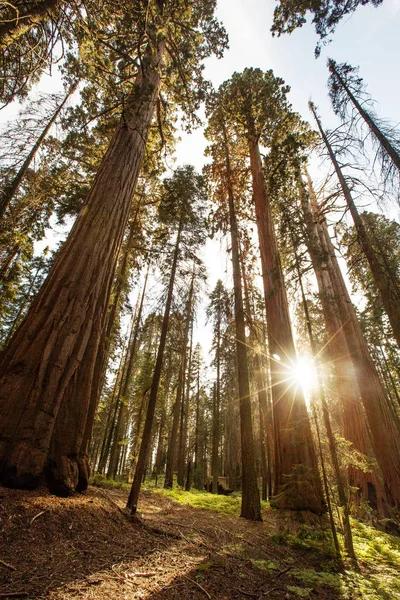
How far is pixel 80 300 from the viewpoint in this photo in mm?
3514

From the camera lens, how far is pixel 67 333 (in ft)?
10.7

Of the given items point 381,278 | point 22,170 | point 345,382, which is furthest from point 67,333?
point 22,170

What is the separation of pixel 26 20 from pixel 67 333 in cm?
655

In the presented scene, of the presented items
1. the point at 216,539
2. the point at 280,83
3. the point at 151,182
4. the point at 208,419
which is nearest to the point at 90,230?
the point at 216,539

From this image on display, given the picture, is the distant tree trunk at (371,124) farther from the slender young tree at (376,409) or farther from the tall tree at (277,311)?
the slender young tree at (376,409)

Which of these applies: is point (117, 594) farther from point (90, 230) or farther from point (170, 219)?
point (170, 219)

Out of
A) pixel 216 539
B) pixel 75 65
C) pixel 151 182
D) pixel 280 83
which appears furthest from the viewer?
pixel 151 182

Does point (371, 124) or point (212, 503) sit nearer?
point (371, 124)

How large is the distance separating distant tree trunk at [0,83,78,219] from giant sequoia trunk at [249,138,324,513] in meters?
9.37

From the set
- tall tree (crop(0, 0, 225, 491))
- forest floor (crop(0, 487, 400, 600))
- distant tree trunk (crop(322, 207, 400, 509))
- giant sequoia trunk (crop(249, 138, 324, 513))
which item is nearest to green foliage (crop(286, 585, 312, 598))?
forest floor (crop(0, 487, 400, 600))

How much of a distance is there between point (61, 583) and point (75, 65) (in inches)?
378

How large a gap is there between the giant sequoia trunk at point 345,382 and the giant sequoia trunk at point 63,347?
6.10 m

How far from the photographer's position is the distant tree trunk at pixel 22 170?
31.6ft

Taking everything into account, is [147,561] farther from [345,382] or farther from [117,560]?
[345,382]
